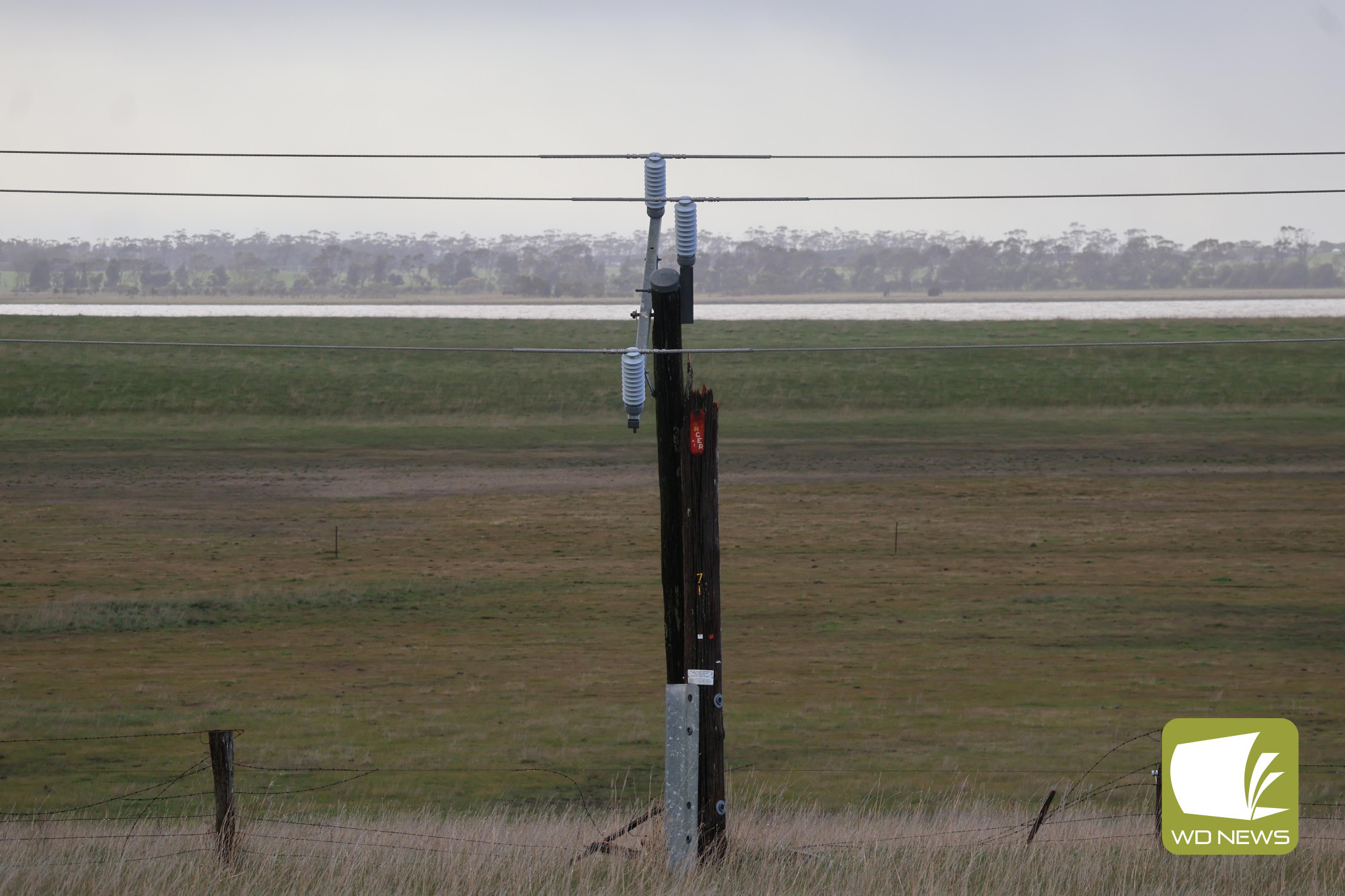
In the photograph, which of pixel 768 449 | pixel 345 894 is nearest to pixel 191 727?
pixel 345 894

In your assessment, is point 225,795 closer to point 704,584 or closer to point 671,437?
point 704,584

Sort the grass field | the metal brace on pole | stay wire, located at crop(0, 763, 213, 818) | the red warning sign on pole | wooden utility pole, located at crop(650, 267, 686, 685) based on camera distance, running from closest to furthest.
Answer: the red warning sign on pole
the metal brace on pole
wooden utility pole, located at crop(650, 267, 686, 685)
stay wire, located at crop(0, 763, 213, 818)
the grass field

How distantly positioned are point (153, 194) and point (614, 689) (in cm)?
971

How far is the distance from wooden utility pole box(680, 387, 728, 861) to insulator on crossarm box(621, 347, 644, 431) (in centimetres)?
63

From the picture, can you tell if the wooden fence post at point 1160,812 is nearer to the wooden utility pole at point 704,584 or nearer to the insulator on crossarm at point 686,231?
the wooden utility pole at point 704,584

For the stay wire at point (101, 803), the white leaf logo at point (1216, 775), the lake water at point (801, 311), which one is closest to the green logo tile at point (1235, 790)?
the white leaf logo at point (1216, 775)

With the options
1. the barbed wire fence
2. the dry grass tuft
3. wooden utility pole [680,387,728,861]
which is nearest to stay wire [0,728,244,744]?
the barbed wire fence

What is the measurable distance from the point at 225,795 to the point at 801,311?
376 ft

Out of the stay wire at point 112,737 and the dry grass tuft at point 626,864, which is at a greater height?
the dry grass tuft at point 626,864

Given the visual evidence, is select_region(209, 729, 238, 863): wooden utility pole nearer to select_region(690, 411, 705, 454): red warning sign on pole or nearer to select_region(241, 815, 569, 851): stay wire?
select_region(241, 815, 569, 851): stay wire

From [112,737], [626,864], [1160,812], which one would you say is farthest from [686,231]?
[112,737]

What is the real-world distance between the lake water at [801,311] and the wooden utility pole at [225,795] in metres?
86.9

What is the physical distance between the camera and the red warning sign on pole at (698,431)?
430 inches

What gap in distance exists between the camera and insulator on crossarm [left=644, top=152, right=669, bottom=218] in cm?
1226
